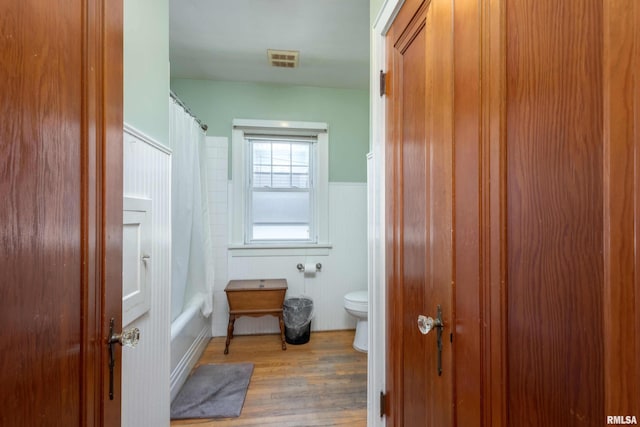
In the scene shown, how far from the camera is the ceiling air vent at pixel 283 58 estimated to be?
7.68 feet

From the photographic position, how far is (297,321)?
2.65 meters

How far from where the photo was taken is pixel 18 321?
460 millimetres

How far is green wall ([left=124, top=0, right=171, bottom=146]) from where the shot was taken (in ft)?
3.51

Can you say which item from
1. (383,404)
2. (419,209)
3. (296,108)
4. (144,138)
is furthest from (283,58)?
(383,404)

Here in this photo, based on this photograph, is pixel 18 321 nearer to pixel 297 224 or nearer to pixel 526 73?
pixel 526 73

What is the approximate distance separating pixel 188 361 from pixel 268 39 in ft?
8.28

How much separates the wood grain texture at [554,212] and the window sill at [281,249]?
2.42 m

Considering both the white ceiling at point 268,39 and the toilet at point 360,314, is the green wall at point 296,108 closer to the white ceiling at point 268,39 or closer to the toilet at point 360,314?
the white ceiling at point 268,39

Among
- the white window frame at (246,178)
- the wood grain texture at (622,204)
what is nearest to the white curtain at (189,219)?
the white window frame at (246,178)

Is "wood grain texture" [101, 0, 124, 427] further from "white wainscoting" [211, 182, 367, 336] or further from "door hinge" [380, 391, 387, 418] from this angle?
"white wainscoting" [211, 182, 367, 336]

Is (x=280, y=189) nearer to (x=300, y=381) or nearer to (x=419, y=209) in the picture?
(x=300, y=381)

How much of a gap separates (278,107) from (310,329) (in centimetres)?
227

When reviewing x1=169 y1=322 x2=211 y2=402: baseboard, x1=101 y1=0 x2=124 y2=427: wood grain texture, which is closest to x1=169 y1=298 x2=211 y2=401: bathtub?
x1=169 y1=322 x2=211 y2=402: baseboard

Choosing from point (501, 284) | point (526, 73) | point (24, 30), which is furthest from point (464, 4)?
point (24, 30)
